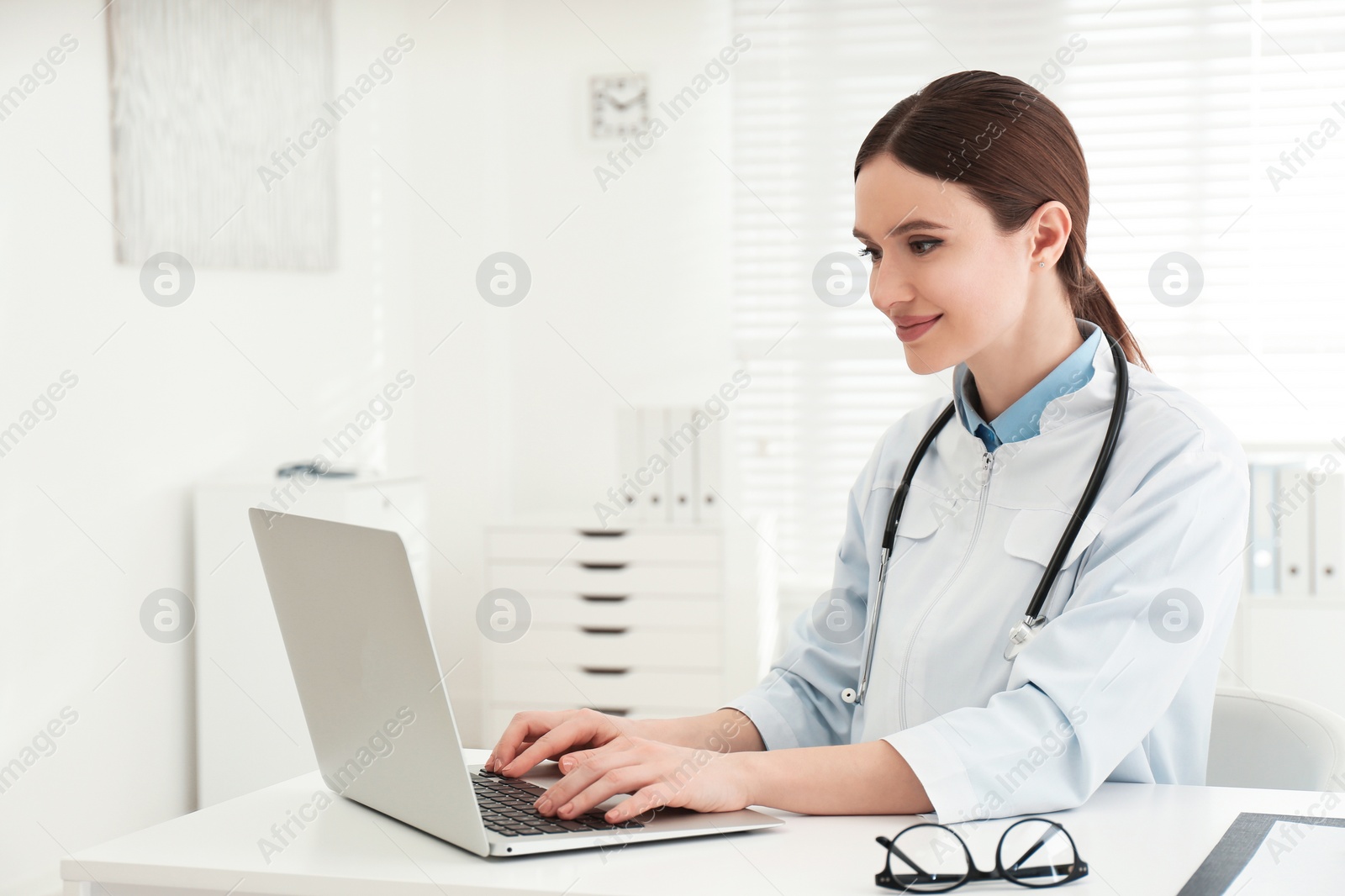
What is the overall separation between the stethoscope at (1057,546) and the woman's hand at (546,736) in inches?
13.2

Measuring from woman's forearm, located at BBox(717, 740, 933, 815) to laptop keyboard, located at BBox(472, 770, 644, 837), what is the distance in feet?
0.48

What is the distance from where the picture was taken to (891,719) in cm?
142

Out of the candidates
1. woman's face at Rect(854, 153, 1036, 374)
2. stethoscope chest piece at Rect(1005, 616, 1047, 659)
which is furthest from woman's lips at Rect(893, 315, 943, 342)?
stethoscope chest piece at Rect(1005, 616, 1047, 659)

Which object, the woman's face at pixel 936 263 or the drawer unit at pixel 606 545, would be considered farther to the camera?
the drawer unit at pixel 606 545

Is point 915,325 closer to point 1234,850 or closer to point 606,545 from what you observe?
point 1234,850

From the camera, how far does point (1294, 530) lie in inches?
132

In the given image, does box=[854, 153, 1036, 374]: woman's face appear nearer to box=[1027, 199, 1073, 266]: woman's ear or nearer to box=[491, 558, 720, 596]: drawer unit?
box=[1027, 199, 1073, 266]: woman's ear

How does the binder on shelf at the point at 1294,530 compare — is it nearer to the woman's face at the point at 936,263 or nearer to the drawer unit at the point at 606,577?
the drawer unit at the point at 606,577

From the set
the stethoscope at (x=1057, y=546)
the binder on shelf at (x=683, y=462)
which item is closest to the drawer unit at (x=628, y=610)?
the binder on shelf at (x=683, y=462)

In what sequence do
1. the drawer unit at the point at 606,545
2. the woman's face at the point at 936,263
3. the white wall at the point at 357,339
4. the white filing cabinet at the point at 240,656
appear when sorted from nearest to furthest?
the woman's face at the point at 936,263, the white wall at the point at 357,339, the white filing cabinet at the point at 240,656, the drawer unit at the point at 606,545

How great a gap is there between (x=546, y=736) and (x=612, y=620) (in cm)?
261

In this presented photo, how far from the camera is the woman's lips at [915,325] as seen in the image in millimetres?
1396

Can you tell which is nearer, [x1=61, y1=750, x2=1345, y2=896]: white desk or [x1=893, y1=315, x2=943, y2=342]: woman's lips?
[x1=61, y1=750, x2=1345, y2=896]: white desk

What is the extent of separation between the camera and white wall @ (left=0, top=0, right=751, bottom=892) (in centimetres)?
275
